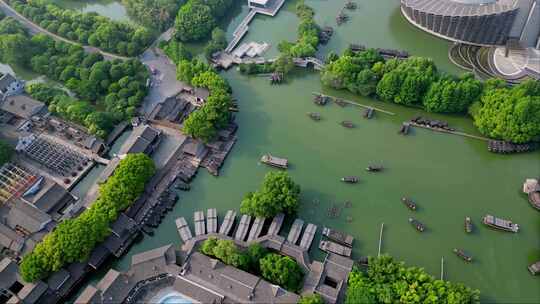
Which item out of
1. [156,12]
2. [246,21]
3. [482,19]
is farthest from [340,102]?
[156,12]

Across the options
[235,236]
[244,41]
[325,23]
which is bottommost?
[235,236]

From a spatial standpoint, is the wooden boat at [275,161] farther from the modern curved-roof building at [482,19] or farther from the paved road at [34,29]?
the modern curved-roof building at [482,19]

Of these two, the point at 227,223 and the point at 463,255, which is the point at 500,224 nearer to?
the point at 463,255

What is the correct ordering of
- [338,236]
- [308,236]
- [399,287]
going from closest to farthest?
[399,287], [308,236], [338,236]

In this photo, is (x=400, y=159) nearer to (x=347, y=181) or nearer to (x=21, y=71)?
(x=347, y=181)

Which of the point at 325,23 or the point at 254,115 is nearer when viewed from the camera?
the point at 254,115

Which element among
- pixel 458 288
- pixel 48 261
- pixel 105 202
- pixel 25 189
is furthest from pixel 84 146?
pixel 458 288

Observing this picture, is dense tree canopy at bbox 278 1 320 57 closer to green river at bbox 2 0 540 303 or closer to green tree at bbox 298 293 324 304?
green river at bbox 2 0 540 303
